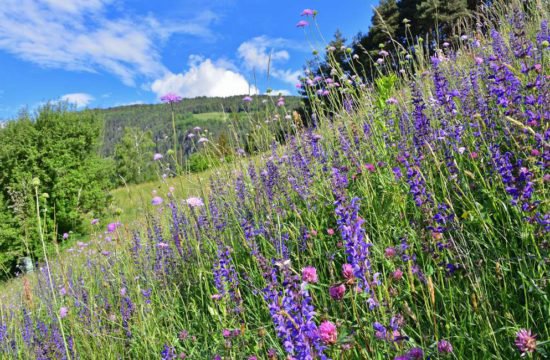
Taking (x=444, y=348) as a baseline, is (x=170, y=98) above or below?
above

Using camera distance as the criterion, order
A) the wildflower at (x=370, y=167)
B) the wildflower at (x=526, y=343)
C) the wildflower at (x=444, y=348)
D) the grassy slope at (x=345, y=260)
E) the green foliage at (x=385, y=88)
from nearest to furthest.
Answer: the wildflower at (x=526, y=343) < the wildflower at (x=444, y=348) < the grassy slope at (x=345, y=260) < the wildflower at (x=370, y=167) < the green foliage at (x=385, y=88)

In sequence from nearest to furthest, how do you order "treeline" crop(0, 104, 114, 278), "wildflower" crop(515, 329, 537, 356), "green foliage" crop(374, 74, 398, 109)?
1. "wildflower" crop(515, 329, 537, 356)
2. "green foliage" crop(374, 74, 398, 109)
3. "treeline" crop(0, 104, 114, 278)

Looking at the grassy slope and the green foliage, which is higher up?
the green foliage

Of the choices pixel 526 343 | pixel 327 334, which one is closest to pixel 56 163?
pixel 327 334

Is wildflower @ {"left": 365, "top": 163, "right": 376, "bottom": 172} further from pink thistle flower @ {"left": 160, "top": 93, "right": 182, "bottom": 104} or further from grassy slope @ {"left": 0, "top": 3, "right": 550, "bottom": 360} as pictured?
pink thistle flower @ {"left": 160, "top": 93, "right": 182, "bottom": 104}

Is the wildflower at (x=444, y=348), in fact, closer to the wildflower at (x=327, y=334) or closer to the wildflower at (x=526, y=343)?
the wildflower at (x=526, y=343)

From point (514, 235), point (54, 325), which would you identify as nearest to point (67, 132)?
point (54, 325)

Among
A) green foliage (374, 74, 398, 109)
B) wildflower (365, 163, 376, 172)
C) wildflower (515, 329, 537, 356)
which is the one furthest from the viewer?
green foliage (374, 74, 398, 109)

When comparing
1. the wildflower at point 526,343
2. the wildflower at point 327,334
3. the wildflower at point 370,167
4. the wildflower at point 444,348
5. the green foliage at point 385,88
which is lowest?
the wildflower at point 444,348

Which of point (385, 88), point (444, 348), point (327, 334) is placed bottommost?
point (444, 348)

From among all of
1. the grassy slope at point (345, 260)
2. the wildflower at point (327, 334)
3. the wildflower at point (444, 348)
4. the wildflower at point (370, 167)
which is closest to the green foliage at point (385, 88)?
the grassy slope at point (345, 260)

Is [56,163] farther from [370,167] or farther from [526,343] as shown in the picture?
[526,343]

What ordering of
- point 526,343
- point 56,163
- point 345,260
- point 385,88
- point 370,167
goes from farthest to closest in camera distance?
1. point 56,163
2. point 385,88
3. point 370,167
4. point 345,260
5. point 526,343

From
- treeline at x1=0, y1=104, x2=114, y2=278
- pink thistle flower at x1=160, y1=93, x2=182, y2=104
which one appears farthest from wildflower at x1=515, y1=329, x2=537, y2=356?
treeline at x1=0, y1=104, x2=114, y2=278
